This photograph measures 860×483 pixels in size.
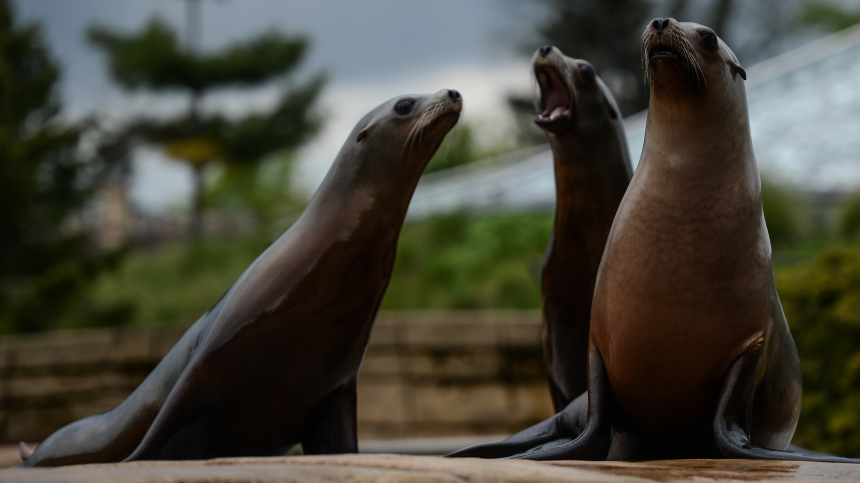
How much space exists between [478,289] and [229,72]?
12213 mm

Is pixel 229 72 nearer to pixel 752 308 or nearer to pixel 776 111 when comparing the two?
pixel 776 111

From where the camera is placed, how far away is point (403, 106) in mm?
2223

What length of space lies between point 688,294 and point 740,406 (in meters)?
0.29

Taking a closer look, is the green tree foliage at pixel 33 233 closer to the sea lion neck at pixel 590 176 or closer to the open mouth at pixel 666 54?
the sea lion neck at pixel 590 176

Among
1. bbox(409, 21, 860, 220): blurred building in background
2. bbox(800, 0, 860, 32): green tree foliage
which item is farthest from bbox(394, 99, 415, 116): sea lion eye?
bbox(800, 0, 860, 32): green tree foliage

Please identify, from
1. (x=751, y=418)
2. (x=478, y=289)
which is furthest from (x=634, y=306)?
(x=478, y=289)

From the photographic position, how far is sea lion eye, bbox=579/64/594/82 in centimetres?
A: 241

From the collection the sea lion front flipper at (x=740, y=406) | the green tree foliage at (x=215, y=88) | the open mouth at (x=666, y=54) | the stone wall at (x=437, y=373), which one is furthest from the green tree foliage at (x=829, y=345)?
the green tree foliage at (x=215, y=88)

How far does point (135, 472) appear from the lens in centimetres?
132

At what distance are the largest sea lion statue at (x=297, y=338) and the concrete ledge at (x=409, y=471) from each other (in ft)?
1.43

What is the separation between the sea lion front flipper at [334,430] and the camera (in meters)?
2.08

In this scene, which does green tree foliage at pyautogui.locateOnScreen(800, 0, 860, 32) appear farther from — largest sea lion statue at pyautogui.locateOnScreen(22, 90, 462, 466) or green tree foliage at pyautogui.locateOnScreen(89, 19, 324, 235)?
largest sea lion statue at pyautogui.locateOnScreen(22, 90, 462, 466)

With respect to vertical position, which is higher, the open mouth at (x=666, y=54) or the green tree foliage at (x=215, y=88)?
the green tree foliage at (x=215, y=88)

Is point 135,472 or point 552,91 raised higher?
point 552,91
